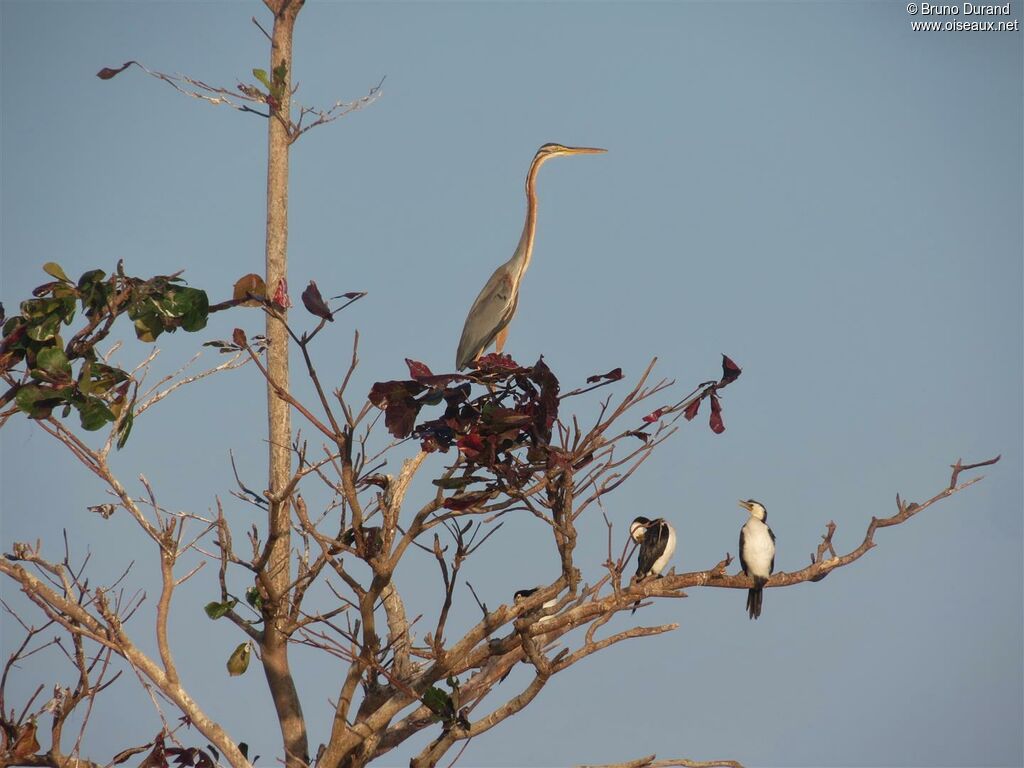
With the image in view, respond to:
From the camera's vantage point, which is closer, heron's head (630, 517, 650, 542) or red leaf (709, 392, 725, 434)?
red leaf (709, 392, 725, 434)

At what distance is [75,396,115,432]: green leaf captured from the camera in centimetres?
564

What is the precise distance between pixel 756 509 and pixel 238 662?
3.91 meters

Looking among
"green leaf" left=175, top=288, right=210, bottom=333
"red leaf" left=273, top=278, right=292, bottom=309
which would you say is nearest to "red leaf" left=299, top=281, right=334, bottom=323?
"red leaf" left=273, top=278, right=292, bottom=309

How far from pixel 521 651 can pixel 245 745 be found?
171 cm

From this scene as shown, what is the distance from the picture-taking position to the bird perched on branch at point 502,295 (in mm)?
8953

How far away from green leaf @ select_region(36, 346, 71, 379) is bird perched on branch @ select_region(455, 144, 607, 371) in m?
3.59

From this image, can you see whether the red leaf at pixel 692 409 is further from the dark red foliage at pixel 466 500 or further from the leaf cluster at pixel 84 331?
the leaf cluster at pixel 84 331

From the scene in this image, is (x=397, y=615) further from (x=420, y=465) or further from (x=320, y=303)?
(x=320, y=303)

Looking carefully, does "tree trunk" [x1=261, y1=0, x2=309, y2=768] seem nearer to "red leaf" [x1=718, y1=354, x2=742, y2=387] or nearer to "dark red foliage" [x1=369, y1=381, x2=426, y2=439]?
"dark red foliage" [x1=369, y1=381, x2=426, y2=439]

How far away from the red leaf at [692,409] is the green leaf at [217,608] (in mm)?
3017

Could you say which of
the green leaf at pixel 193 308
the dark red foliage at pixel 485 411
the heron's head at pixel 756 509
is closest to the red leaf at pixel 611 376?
the dark red foliage at pixel 485 411

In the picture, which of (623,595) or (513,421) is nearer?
(513,421)

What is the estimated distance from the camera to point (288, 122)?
30.6 ft

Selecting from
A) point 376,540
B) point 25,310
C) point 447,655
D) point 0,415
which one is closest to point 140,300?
point 25,310
